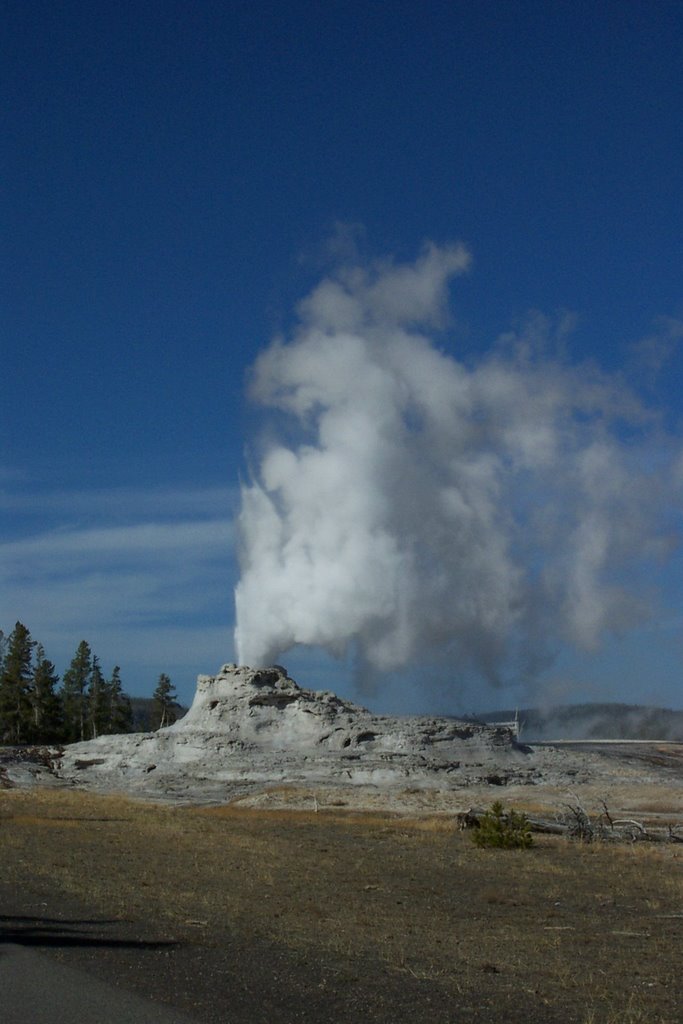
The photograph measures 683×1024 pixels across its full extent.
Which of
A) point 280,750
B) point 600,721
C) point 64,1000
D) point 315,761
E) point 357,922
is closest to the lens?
point 64,1000

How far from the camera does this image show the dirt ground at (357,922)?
9.10m

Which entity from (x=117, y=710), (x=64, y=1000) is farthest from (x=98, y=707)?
(x=64, y=1000)

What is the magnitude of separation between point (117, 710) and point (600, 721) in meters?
106

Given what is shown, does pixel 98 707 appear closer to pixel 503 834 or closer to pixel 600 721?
pixel 503 834

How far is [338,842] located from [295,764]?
2854 centimetres

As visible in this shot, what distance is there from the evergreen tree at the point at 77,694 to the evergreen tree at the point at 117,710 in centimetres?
269

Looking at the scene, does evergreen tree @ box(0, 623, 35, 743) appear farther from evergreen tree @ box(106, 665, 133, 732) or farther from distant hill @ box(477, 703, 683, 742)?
distant hill @ box(477, 703, 683, 742)

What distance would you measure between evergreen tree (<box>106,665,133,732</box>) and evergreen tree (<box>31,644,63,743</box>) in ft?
22.7

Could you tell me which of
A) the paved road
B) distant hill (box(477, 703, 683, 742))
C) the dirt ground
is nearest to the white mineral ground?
the dirt ground

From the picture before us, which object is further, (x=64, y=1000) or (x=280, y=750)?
(x=280, y=750)

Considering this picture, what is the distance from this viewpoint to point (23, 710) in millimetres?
94438

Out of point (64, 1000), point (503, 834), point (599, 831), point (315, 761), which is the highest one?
point (315, 761)

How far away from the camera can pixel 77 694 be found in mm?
104625

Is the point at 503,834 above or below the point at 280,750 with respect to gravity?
below
